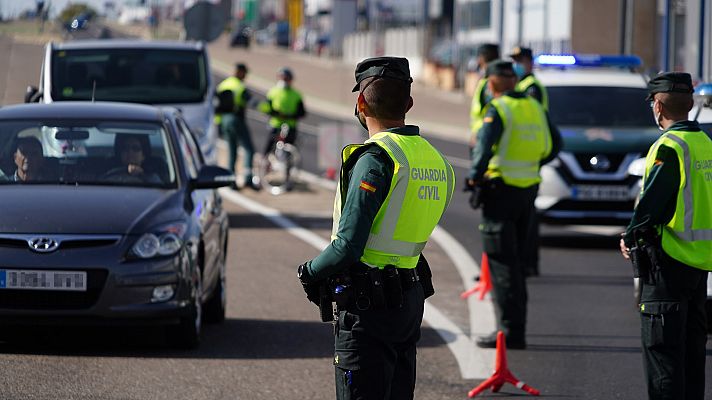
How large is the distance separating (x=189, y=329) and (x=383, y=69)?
4.28 meters

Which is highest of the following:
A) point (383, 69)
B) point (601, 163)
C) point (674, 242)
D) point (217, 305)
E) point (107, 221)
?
point (383, 69)

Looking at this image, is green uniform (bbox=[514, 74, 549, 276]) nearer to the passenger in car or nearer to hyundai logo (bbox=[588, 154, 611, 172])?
hyundai logo (bbox=[588, 154, 611, 172])

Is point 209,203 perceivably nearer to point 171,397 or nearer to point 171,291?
point 171,291

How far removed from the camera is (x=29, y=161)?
32.6 feet

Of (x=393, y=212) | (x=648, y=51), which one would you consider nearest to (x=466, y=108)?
(x=648, y=51)

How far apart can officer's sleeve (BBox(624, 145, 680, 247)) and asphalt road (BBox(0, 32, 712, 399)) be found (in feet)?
5.93

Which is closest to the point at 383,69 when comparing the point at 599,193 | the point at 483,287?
the point at 483,287

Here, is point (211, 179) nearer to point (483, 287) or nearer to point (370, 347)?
point (483, 287)

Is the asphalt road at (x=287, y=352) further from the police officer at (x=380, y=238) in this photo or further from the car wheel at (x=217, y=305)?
the police officer at (x=380, y=238)

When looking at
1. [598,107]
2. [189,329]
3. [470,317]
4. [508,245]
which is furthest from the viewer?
[598,107]

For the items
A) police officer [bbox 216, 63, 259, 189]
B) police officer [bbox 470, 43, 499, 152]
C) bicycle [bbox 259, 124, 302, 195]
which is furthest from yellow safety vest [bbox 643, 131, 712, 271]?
bicycle [bbox 259, 124, 302, 195]

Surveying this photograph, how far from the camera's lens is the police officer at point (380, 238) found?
538 centimetres

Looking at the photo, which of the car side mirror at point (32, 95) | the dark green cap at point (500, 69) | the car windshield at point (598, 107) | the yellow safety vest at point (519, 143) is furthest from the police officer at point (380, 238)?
the car windshield at point (598, 107)

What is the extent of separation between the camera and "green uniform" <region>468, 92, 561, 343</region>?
984cm
